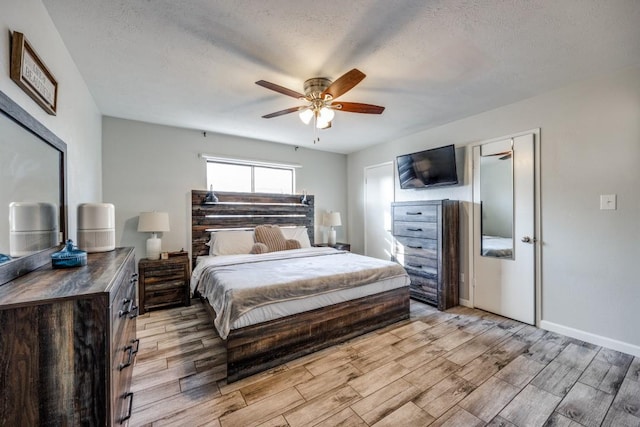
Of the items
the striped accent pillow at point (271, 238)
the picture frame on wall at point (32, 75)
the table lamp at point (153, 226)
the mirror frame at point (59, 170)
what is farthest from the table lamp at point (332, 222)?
the picture frame on wall at point (32, 75)

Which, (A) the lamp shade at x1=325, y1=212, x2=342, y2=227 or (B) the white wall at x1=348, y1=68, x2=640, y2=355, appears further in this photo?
(A) the lamp shade at x1=325, y1=212, x2=342, y2=227

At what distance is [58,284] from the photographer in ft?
3.49

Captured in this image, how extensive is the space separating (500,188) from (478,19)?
6.90ft

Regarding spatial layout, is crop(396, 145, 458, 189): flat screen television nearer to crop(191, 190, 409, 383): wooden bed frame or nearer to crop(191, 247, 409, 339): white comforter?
crop(191, 247, 409, 339): white comforter

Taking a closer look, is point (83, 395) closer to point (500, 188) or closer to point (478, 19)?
point (478, 19)

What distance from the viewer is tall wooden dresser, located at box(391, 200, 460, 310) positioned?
335 cm

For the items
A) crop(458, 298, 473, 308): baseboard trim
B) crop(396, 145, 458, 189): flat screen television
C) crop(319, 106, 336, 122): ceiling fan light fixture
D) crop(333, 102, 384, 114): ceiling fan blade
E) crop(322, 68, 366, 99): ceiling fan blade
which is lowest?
crop(458, 298, 473, 308): baseboard trim

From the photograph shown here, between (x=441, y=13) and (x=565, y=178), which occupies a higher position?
(x=441, y=13)

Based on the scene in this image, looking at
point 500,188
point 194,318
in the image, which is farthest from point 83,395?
point 500,188

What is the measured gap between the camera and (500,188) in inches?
125

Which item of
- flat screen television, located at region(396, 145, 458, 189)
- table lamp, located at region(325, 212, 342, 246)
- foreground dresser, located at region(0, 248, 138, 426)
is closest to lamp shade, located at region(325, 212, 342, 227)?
table lamp, located at region(325, 212, 342, 246)

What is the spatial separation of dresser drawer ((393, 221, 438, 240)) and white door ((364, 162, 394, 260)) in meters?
0.70

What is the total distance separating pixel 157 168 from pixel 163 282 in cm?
158

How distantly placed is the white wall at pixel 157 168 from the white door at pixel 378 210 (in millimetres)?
1908
